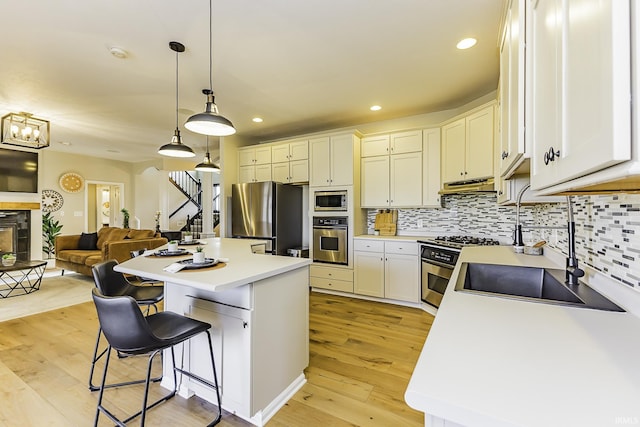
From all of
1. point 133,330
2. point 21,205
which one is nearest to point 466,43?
point 133,330

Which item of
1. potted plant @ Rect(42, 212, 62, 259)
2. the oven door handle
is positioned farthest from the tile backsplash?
potted plant @ Rect(42, 212, 62, 259)

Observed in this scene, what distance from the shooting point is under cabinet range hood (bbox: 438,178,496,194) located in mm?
3082

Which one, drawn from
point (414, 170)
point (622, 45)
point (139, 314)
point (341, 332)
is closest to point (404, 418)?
point (341, 332)

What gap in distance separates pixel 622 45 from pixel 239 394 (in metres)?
2.04

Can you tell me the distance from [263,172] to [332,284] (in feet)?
7.25

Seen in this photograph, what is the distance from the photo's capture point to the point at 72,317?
10.8ft

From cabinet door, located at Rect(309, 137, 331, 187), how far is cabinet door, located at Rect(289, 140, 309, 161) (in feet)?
0.26

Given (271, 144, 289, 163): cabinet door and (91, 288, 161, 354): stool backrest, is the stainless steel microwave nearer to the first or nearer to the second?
(271, 144, 289, 163): cabinet door

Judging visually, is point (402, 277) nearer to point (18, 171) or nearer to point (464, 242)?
point (464, 242)

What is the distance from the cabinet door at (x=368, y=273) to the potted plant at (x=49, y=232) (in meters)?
7.11

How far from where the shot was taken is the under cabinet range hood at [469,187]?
3082mm

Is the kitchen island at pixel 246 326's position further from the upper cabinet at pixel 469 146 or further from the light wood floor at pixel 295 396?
the upper cabinet at pixel 469 146

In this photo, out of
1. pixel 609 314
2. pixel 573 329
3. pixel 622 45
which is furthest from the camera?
pixel 609 314

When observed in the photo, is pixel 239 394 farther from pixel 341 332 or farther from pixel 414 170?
pixel 414 170
